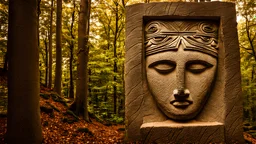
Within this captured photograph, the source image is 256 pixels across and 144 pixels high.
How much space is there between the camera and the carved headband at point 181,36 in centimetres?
532

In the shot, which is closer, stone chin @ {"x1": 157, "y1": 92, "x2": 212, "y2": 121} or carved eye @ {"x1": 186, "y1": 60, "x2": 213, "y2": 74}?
stone chin @ {"x1": 157, "y1": 92, "x2": 212, "y2": 121}

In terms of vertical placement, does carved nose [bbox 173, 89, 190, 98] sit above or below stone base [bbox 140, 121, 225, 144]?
above

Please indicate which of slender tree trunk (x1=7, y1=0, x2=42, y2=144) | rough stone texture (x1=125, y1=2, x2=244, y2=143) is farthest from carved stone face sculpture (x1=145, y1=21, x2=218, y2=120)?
slender tree trunk (x1=7, y1=0, x2=42, y2=144)

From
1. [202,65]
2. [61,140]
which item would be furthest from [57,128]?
[202,65]

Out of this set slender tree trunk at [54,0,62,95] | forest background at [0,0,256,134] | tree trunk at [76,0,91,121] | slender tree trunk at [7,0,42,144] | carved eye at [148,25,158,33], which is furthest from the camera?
forest background at [0,0,256,134]

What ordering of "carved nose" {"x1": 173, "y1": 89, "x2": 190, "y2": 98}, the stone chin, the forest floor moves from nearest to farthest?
"carved nose" {"x1": 173, "y1": 89, "x2": 190, "y2": 98}, the stone chin, the forest floor

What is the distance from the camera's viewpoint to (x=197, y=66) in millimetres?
5285

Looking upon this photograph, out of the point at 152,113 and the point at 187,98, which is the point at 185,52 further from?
the point at 152,113

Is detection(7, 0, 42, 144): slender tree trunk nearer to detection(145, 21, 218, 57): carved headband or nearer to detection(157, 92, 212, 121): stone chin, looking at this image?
detection(145, 21, 218, 57): carved headband

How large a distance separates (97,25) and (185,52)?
14755mm

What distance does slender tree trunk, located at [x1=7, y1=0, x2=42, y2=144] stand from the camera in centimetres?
470

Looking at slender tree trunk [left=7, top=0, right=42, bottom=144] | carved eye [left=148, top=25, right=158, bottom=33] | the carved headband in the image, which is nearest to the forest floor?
slender tree trunk [left=7, top=0, right=42, bottom=144]

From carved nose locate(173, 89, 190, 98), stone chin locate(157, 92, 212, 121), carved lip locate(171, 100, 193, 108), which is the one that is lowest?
stone chin locate(157, 92, 212, 121)

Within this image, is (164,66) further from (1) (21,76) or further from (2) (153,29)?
(1) (21,76)
